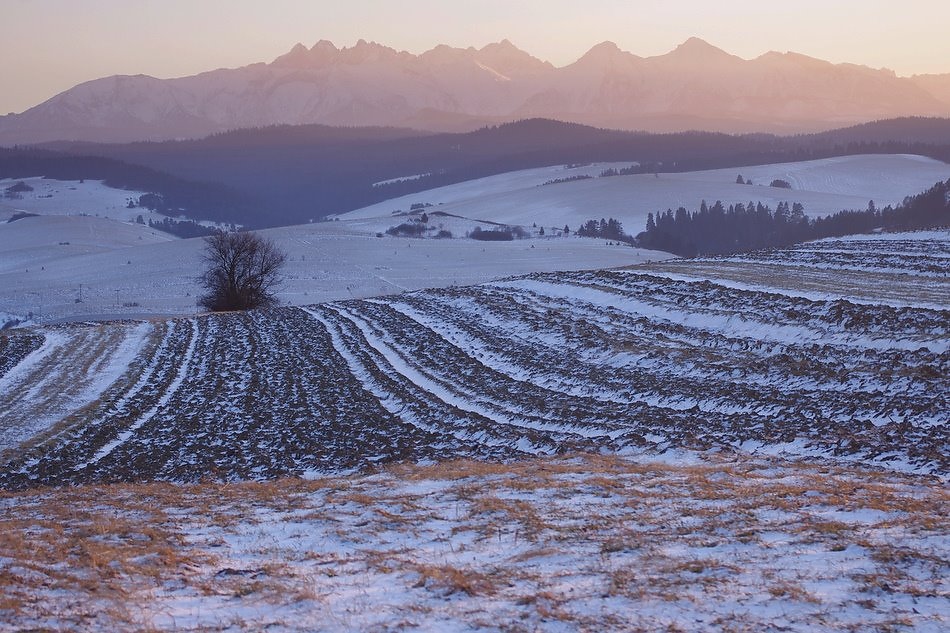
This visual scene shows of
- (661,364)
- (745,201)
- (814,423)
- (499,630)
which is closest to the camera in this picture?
(499,630)

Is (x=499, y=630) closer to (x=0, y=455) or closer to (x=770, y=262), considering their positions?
(x=0, y=455)

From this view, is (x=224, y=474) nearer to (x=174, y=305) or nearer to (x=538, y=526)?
(x=538, y=526)

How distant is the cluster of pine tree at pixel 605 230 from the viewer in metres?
148

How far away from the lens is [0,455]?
19.2 metres

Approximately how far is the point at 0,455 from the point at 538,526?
15.1 m

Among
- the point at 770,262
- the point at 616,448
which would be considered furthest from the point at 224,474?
the point at 770,262

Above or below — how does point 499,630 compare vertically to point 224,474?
above

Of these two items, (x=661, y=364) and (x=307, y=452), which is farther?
(x=661, y=364)

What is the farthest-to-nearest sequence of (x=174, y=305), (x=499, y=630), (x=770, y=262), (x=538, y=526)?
(x=174, y=305)
(x=770, y=262)
(x=538, y=526)
(x=499, y=630)

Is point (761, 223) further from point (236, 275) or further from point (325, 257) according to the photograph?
point (236, 275)

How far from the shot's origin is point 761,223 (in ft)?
505

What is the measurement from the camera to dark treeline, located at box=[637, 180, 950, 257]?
118312 millimetres

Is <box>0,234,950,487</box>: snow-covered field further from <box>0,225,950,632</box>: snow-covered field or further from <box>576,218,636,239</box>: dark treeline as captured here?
<box>576,218,636,239</box>: dark treeline

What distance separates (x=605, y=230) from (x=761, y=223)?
29.7 meters
